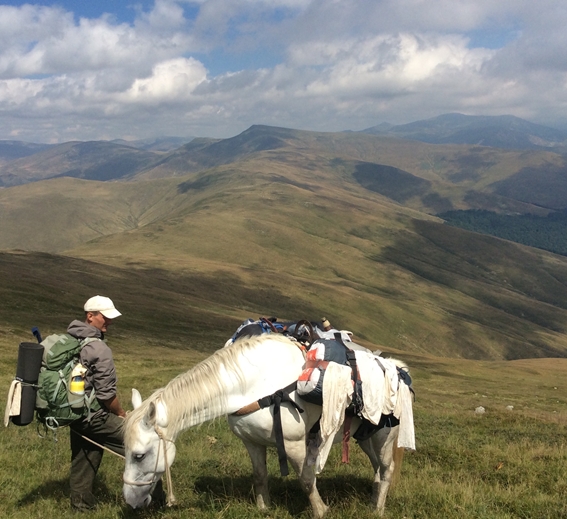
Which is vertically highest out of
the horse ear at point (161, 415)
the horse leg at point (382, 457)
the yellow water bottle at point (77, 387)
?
the yellow water bottle at point (77, 387)

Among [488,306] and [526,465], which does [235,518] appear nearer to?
[526,465]

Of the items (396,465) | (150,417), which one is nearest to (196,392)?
(150,417)

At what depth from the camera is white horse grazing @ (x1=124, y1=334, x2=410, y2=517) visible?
7.23 meters

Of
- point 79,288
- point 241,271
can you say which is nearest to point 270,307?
point 241,271

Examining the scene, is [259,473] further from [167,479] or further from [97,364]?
[97,364]

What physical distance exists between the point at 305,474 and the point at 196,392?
2062mm

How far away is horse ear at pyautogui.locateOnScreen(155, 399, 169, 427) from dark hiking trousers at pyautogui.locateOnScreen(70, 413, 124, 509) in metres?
1.00

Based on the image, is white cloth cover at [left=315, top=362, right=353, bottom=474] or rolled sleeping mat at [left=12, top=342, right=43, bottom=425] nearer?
rolled sleeping mat at [left=12, top=342, right=43, bottom=425]

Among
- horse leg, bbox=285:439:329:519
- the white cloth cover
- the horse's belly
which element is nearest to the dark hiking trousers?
the horse's belly

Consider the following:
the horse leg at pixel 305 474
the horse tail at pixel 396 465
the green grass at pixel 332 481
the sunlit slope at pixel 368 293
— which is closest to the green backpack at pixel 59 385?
the green grass at pixel 332 481

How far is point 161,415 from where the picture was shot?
286 inches

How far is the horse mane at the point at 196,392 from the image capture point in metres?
7.32

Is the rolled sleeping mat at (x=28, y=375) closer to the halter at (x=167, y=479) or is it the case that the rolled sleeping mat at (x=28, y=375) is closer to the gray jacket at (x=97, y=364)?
the gray jacket at (x=97, y=364)

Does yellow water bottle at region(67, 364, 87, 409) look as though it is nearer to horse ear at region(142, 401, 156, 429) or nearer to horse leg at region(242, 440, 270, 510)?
horse ear at region(142, 401, 156, 429)
